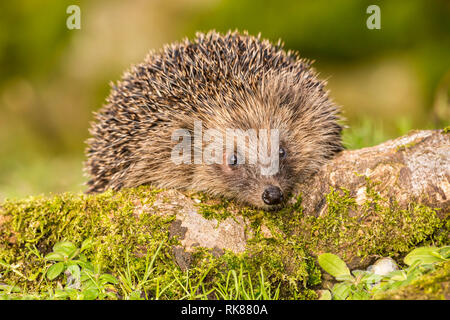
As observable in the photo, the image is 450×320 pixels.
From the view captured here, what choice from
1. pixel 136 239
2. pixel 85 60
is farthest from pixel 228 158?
pixel 85 60

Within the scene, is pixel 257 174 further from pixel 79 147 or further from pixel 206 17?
pixel 79 147

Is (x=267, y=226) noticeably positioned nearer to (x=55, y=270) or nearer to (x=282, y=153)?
(x=282, y=153)

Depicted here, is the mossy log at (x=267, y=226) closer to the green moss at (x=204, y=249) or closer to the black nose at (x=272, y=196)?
the green moss at (x=204, y=249)

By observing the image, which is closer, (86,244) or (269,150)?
(86,244)

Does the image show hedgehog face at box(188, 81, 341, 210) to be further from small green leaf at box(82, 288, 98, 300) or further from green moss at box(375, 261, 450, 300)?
small green leaf at box(82, 288, 98, 300)

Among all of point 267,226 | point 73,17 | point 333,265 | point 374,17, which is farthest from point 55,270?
point 73,17

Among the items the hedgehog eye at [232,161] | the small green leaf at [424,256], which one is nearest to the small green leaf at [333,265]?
the small green leaf at [424,256]
